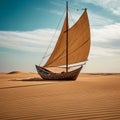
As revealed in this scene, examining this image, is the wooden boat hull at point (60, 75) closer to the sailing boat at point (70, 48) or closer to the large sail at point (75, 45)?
the sailing boat at point (70, 48)

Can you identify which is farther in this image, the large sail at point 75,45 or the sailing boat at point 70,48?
the large sail at point 75,45

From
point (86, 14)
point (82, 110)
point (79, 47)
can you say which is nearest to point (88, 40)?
point (79, 47)

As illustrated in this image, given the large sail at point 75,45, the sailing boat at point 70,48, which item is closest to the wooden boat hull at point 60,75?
the sailing boat at point 70,48

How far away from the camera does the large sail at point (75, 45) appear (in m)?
25.8

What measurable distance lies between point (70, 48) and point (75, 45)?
2.36ft

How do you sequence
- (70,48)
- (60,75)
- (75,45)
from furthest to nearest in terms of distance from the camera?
(70,48), (75,45), (60,75)

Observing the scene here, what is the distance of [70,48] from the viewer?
1063 inches

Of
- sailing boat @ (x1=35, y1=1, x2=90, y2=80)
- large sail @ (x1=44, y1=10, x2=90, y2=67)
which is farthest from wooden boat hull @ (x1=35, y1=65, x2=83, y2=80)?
large sail @ (x1=44, y1=10, x2=90, y2=67)

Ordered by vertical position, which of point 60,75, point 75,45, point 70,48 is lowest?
point 60,75

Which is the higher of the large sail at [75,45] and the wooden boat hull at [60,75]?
the large sail at [75,45]

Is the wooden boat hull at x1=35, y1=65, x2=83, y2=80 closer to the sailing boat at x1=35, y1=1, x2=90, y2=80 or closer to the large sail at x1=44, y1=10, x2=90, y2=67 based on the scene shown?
the sailing boat at x1=35, y1=1, x2=90, y2=80

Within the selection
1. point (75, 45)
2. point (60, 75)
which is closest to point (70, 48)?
point (75, 45)

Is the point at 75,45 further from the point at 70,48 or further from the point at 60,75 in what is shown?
the point at 60,75

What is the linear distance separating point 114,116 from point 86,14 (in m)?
22.5
